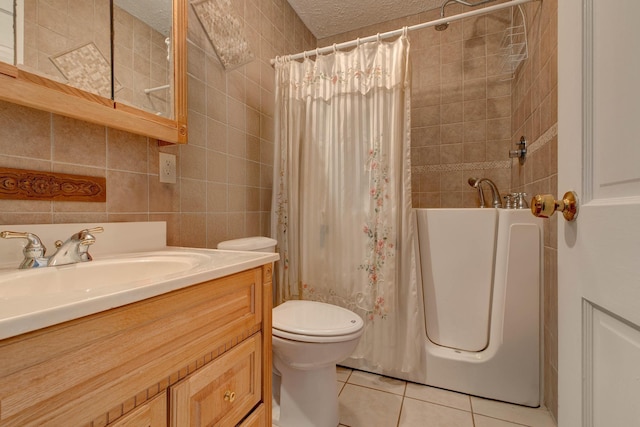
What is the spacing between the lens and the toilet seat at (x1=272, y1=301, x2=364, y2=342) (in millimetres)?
1088

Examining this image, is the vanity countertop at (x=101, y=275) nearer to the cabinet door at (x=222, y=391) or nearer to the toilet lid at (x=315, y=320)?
the cabinet door at (x=222, y=391)

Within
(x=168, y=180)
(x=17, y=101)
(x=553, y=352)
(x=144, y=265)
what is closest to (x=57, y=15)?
(x=17, y=101)

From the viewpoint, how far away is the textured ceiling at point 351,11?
6.87ft

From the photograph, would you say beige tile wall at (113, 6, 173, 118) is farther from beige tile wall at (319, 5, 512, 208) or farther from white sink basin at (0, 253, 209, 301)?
beige tile wall at (319, 5, 512, 208)

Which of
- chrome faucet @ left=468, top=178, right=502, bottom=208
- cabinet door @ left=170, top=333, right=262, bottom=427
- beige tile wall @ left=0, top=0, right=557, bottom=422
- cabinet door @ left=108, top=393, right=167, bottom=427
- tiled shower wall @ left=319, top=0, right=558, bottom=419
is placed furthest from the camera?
tiled shower wall @ left=319, top=0, right=558, bottom=419

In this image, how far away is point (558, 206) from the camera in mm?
546

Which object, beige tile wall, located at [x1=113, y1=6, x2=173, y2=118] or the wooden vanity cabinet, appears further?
beige tile wall, located at [x1=113, y1=6, x2=173, y2=118]

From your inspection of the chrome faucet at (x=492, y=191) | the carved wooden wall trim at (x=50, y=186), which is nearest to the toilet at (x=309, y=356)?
the carved wooden wall trim at (x=50, y=186)

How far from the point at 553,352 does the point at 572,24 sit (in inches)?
51.4

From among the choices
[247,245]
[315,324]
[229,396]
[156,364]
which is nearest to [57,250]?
[156,364]

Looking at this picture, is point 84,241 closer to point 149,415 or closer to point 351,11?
point 149,415

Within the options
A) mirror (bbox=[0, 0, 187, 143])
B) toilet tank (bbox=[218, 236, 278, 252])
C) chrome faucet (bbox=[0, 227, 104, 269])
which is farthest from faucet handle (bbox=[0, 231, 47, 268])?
toilet tank (bbox=[218, 236, 278, 252])

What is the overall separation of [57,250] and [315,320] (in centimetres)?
88

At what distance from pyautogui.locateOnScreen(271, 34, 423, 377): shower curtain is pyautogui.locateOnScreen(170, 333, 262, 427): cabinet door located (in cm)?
85
